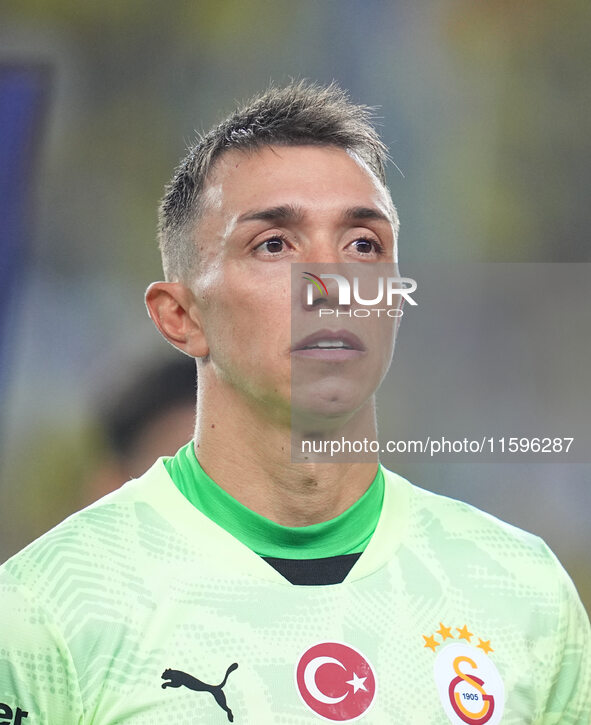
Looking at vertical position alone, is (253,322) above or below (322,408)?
above

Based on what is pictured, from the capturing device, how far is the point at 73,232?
14.3ft

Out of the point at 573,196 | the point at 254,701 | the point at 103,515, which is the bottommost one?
the point at 254,701

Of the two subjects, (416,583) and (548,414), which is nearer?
→ (416,583)

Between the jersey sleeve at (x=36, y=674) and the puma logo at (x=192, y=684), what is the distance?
0.67 ft

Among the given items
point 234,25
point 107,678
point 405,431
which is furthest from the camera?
point 234,25

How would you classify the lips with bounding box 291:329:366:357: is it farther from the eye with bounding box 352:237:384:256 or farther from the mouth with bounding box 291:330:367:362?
the eye with bounding box 352:237:384:256

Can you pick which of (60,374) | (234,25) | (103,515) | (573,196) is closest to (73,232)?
(60,374)

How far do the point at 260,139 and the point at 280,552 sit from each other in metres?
1.17

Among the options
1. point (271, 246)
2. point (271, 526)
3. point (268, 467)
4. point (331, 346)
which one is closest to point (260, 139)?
point (271, 246)

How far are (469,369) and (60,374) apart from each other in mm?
1915

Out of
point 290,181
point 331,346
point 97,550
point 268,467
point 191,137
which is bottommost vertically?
point 97,550

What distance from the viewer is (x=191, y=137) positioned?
14.8 ft

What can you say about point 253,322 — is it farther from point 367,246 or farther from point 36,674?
point 36,674

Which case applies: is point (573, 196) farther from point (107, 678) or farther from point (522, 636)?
point (107, 678)
